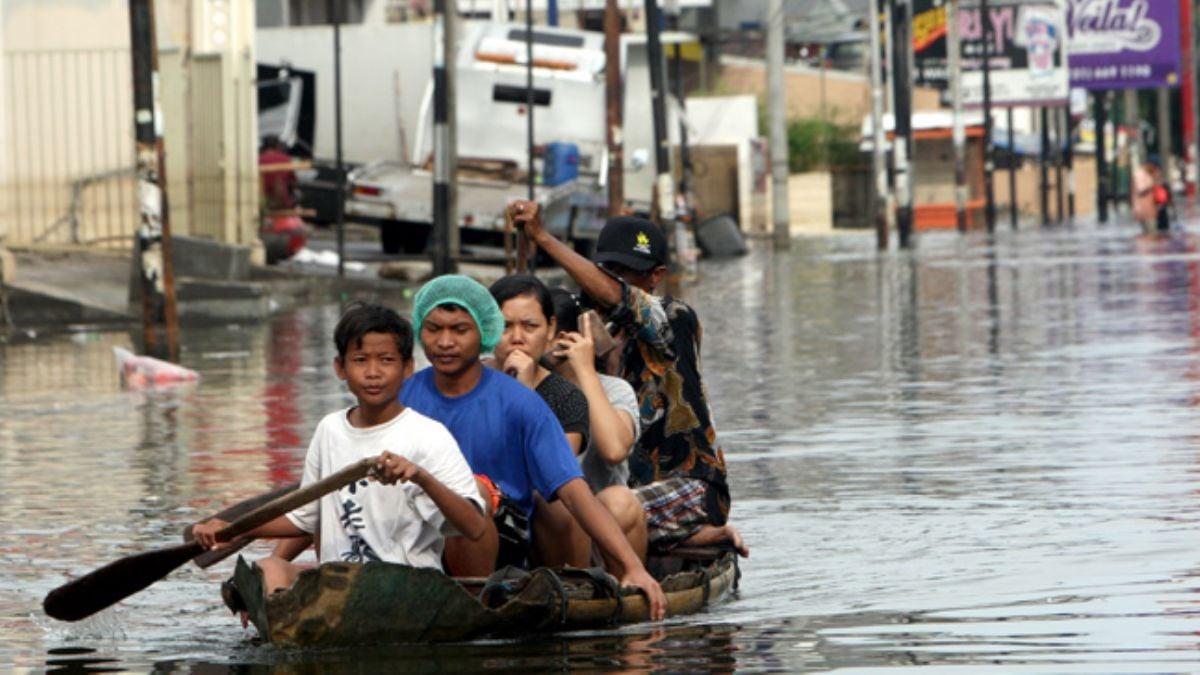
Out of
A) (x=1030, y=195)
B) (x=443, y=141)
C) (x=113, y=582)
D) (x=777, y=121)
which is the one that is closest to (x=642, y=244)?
(x=113, y=582)

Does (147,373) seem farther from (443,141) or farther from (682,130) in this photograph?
(682,130)

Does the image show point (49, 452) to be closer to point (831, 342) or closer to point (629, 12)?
point (831, 342)

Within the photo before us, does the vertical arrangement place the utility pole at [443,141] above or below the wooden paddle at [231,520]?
above

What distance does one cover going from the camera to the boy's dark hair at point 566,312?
31.2 feet

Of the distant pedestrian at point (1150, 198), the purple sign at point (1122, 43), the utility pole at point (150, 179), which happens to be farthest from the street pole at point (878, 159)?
the utility pole at point (150, 179)

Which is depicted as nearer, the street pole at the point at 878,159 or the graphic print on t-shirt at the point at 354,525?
the graphic print on t-shirt at the point at 354,525

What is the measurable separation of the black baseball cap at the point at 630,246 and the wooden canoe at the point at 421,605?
4.52ft

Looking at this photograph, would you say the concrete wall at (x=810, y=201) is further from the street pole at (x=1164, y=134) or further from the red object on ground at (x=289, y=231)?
the street pole at (x=1164, y=134)

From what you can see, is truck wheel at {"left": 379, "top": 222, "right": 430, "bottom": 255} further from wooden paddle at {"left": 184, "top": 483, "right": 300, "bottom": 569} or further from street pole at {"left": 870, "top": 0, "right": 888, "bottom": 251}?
wooden paddle at {"left": 184, "top": 483, "right": 300, "bottom": 569}

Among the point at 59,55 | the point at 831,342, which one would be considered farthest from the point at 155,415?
Result: the point at 59,55

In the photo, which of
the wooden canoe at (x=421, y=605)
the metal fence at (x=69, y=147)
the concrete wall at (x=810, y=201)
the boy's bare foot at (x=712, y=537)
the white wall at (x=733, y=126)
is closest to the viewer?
the wooden canoe at (x=421, y=605)

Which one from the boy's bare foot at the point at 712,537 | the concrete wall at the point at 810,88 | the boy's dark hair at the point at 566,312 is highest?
the concrete wall at the point at 810,88

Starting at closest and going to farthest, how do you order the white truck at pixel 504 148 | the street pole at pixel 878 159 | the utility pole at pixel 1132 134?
the white truck at pixel 504 148, the street pole at pixel 878 159, the utility pole at pixel 1132 134

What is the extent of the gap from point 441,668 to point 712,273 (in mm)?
35582
